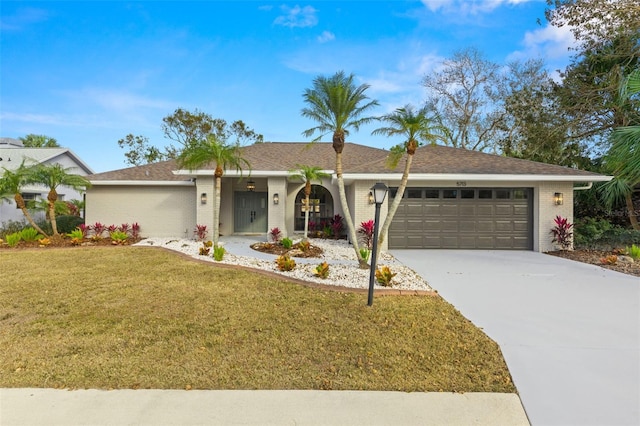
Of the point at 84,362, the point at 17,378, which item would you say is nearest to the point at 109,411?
the point at 84,362

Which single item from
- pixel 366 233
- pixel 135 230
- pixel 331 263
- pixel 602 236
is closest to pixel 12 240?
pixel 135 230

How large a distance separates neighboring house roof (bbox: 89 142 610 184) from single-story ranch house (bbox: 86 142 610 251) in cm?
4

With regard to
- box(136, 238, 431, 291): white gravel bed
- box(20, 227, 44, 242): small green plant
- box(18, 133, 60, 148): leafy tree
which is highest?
box(18, 133, 60, 148): leafy tree

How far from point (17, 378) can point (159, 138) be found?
29.7 meters

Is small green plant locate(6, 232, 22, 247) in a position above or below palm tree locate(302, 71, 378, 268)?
below

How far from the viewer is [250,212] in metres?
15.7

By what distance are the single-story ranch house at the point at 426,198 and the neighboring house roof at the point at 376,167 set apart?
0.04 metres

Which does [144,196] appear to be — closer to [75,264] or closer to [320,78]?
[75,264]

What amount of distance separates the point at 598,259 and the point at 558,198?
2645 mm

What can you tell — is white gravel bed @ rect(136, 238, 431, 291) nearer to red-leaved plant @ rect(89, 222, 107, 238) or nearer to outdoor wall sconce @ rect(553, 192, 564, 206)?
red-leaved plant @ rect(89, 222, 107, 238)

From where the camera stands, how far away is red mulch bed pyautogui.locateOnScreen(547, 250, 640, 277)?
320 inches

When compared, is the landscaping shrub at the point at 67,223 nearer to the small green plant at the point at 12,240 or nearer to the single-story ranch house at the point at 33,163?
the single-story ranch house at the point at 33,163

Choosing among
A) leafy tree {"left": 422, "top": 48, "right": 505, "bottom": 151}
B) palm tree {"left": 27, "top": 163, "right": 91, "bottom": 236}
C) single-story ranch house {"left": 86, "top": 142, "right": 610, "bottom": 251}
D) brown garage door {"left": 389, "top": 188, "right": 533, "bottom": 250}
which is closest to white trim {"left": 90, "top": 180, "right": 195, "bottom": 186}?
single-story ranch house {"left": 86, "top": 142, "right": 610, "bottom": 251}

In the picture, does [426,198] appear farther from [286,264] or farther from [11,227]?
[11,227]
